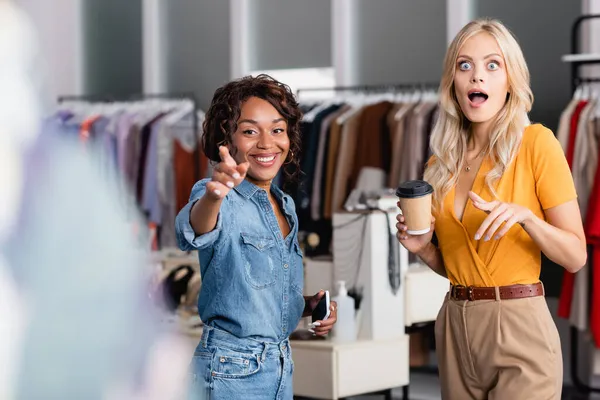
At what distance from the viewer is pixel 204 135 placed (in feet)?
4.37

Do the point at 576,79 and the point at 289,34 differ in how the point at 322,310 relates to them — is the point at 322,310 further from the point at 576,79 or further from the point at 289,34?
the point at 289,34

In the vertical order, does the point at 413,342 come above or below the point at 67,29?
below

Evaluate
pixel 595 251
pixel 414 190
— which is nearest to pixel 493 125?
pixel 414 190

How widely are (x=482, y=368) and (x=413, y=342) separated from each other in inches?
110

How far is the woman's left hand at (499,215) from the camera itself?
4.10 ft

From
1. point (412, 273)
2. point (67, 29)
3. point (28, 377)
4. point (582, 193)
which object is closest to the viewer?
point (28, 377)

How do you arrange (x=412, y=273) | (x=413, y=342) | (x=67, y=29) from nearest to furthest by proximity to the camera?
(x=67, y=29), (x=412, y=273), (x=413, y=342)

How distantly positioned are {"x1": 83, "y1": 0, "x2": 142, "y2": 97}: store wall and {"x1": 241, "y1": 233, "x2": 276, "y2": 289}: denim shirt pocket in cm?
499

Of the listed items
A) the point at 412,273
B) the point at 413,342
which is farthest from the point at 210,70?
the point at 412,273

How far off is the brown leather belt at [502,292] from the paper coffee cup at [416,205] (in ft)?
0.41

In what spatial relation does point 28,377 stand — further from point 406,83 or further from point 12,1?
point 406,83

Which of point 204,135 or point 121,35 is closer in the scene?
point 204,135

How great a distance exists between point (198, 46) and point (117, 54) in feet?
2.27

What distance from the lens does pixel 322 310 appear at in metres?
1.40
